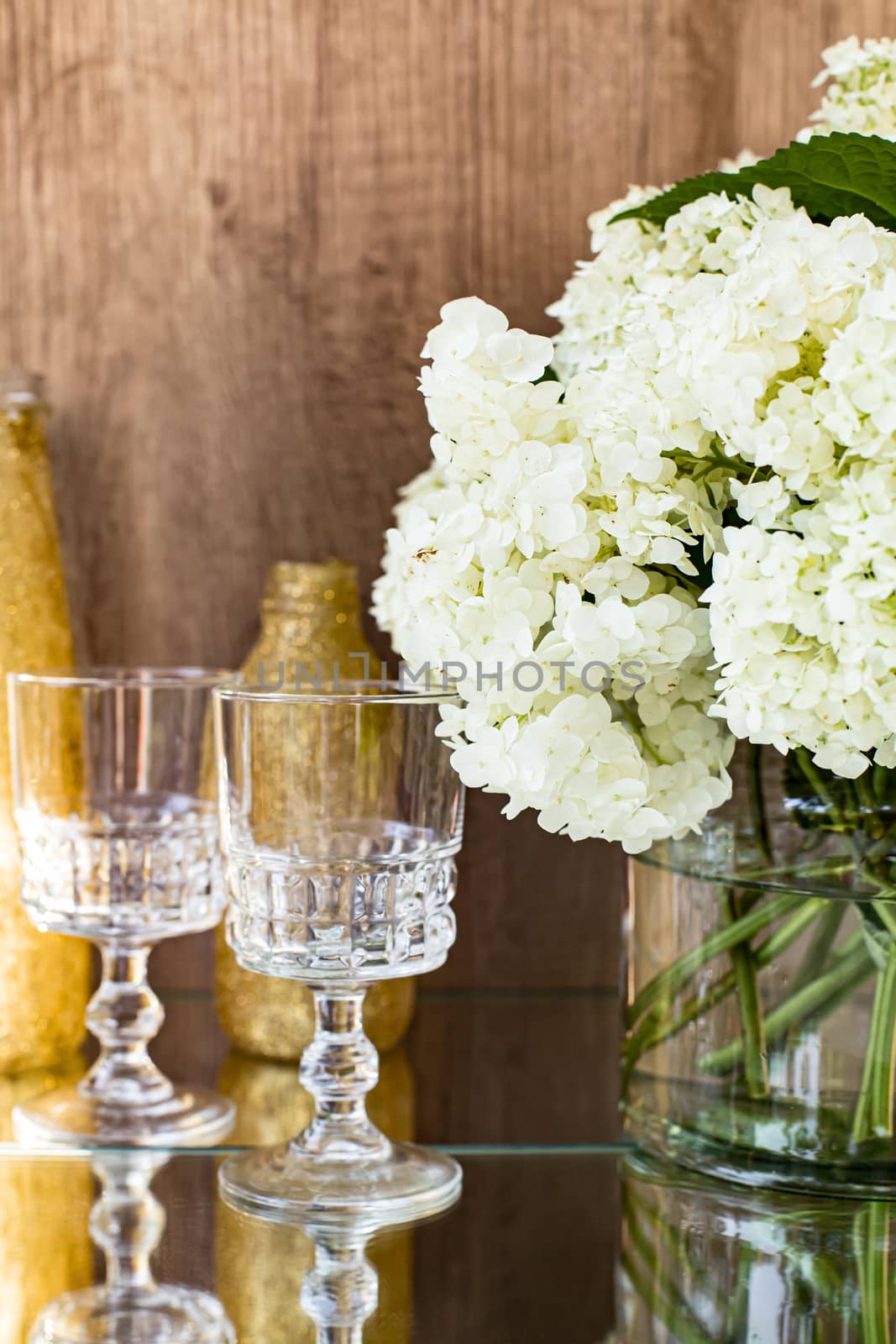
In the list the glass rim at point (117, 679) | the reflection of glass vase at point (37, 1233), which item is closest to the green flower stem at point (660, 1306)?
the reflection of glass vase at point (37, 1233)

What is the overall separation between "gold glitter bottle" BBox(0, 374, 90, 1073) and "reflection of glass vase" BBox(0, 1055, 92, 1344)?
64 mm

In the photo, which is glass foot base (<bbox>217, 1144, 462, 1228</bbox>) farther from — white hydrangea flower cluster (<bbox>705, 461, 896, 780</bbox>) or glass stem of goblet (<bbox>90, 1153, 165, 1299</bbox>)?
white hydrangea flower cluster (<bbox>705, 461, 896, 780</bbox>)

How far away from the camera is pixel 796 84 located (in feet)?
2.87

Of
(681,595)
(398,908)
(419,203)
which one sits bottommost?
(398,908)

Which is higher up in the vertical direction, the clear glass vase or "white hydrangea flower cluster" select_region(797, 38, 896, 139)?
"white hydrangea flower cluster" select_region(797, 38, 896, 139)

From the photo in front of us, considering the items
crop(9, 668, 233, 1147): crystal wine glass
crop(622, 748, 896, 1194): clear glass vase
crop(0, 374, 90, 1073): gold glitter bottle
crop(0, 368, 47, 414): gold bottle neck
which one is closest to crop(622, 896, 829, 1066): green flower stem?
crop(622, 748, 896, 1194): clear glass vase

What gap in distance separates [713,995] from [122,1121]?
11.4 inches

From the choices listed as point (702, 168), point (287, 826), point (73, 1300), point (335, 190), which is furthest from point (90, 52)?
point (73, 1300)

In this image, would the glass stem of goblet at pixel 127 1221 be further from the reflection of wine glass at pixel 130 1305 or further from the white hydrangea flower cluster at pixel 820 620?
the white hydrangea flower cluster at pixel 820 620

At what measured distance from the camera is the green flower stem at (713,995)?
63 cm

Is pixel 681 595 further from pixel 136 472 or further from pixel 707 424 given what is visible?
pixel 136 472

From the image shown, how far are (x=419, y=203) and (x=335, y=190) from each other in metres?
0.05

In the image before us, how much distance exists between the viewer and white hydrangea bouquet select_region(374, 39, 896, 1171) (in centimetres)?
47

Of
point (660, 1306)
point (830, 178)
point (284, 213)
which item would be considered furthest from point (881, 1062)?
point (284, 213)
